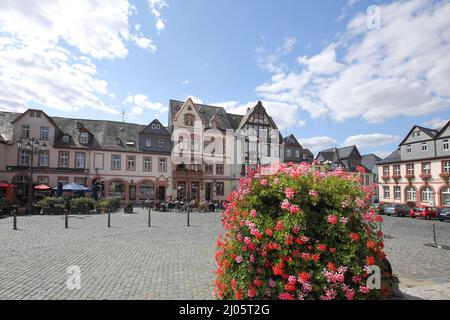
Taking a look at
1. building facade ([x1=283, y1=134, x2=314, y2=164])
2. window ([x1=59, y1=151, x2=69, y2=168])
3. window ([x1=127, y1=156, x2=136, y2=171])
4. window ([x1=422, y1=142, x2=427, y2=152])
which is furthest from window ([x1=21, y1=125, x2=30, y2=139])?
window ([x1=422, y1=142, x2=427, y2=152])

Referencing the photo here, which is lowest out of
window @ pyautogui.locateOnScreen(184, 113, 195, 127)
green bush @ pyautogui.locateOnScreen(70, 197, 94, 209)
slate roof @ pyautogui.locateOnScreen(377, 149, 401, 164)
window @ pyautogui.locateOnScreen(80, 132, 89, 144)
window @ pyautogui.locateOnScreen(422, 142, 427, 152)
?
green bush @ pyautogui.locateOnScreen(70, 197, 94, 209)

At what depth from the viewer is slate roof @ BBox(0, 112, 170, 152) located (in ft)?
114

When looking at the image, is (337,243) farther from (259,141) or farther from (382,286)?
(259,141)

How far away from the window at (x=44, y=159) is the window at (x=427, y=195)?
4570cm

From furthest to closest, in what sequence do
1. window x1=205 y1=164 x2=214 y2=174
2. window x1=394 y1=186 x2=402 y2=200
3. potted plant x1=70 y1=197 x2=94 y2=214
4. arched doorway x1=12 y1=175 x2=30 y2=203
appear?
window x1=205 y1=164 x2=214 y2=174
window x1=394 y1=186 x2=402 y2=200
arched doorway x1=12 y1=175 x2=30 y2=203
potted plant x1=70 y1=197 x2=94 y2=214

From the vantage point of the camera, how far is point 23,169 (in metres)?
32.1

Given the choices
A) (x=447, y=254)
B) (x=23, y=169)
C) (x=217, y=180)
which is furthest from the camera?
(x=217, y=180)

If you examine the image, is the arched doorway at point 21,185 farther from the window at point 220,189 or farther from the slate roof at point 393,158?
the slate roof at point 393,158

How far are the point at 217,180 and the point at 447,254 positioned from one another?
33.4m

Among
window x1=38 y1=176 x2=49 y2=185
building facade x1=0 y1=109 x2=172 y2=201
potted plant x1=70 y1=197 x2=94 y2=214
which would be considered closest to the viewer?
potted plant x1=70 y1=197 x2=94 y2=214

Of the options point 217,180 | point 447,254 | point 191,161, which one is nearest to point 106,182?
point 191,161

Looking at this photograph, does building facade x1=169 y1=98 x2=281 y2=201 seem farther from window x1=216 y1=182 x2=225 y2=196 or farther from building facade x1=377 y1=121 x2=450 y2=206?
building facade x1=377 y1=121 x2=450 y2=206

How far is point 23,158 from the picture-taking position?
32.7 metres

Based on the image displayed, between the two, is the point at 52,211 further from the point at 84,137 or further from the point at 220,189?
the point at 220,189
